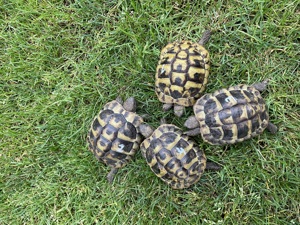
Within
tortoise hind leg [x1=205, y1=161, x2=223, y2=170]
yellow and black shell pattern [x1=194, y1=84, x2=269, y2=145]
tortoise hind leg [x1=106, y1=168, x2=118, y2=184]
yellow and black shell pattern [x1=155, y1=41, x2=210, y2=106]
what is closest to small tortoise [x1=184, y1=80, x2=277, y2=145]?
yellow and black shell pattern [x1=194, y1=84, x2=269, y2=145]

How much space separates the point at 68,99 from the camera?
4703 mm

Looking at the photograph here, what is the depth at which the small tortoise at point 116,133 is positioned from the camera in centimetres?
431

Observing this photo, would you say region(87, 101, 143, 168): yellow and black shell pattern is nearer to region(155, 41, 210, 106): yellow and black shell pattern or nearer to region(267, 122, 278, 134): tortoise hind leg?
region(155, 41, 210, 106): yellow and black shell pattern

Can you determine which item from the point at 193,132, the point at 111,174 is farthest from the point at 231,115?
the point at 111,174

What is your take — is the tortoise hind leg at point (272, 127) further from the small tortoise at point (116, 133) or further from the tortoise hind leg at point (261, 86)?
the small tortoise at point (116, 133)

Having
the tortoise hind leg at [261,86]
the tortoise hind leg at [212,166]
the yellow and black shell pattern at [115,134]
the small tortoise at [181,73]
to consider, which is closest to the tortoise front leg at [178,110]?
the small tortoise at [181,73]

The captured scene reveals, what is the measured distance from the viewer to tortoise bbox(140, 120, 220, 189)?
4.15 m

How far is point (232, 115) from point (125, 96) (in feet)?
4.95

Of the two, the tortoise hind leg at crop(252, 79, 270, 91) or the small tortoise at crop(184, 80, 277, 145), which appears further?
the tortoise hind leg at crop(252, 79, 270, 91)

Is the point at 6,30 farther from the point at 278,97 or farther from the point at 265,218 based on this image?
the point at 265,218

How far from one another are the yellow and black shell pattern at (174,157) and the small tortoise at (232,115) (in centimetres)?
26

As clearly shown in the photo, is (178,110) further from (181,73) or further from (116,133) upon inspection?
(116,133)

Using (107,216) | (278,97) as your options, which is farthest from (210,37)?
(107,216)

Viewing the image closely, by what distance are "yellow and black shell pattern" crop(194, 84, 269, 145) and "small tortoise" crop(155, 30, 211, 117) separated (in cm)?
19
